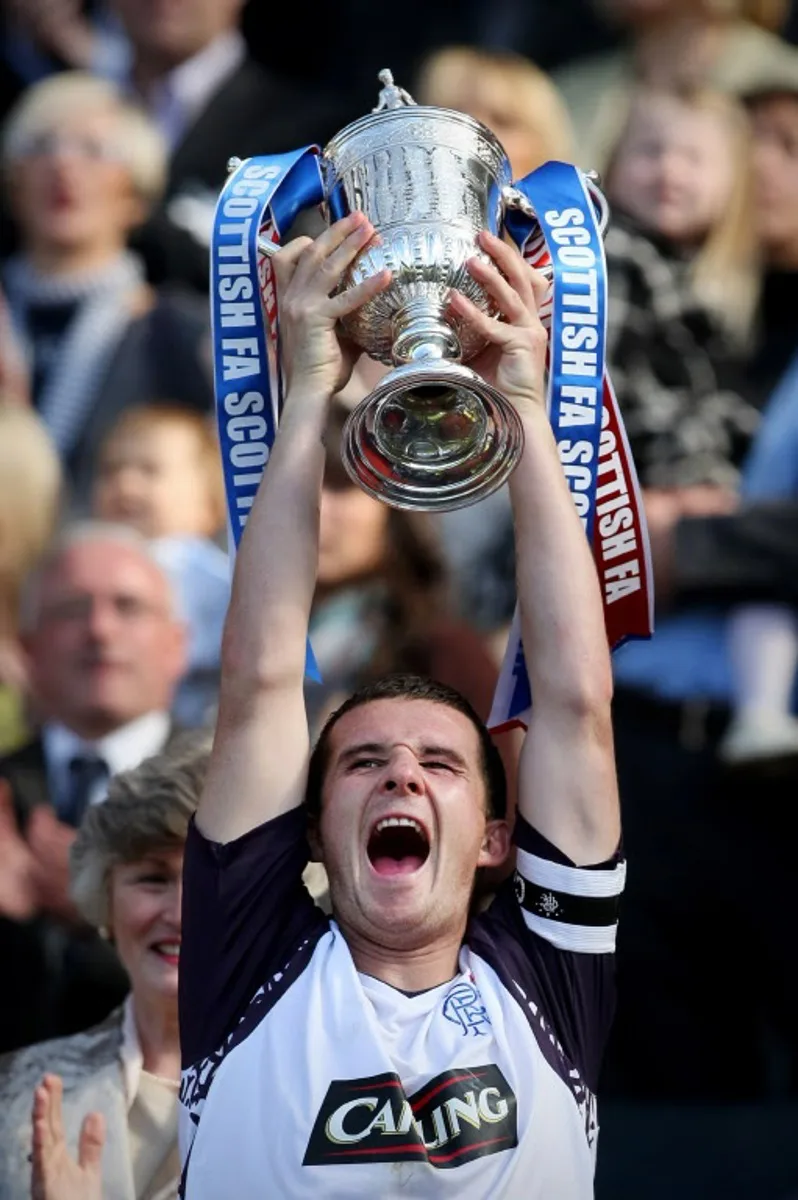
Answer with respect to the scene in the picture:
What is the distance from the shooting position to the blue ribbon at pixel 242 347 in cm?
369

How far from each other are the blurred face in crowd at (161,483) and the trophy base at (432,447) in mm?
2893

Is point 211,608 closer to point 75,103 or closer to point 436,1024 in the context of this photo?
point 75,103

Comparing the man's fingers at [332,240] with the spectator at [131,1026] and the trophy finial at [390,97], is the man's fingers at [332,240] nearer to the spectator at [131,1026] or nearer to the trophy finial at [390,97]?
the trophy finial at [390,97]

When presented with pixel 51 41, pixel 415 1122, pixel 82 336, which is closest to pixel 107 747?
pixel 82 336

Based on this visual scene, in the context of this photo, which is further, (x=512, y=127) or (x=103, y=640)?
(x=512, y=127)

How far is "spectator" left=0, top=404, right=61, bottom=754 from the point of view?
6426mm

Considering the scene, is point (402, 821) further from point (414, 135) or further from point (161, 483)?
point (161, 483)

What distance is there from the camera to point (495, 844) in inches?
140

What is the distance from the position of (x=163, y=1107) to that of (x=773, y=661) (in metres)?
2.31

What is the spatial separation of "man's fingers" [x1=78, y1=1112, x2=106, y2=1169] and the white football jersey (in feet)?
0.96

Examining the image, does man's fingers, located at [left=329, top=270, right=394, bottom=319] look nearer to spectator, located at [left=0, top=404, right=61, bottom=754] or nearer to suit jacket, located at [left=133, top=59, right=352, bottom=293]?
spectator, located at [left=0, top=404, right=61, bottom=754]

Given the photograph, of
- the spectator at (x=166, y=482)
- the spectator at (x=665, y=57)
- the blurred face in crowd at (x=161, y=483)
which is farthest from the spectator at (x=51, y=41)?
the blurred face in crowd at (x=161, y=483)

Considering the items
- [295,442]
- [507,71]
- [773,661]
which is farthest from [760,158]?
[295,442]

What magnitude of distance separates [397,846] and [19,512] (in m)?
3.37
